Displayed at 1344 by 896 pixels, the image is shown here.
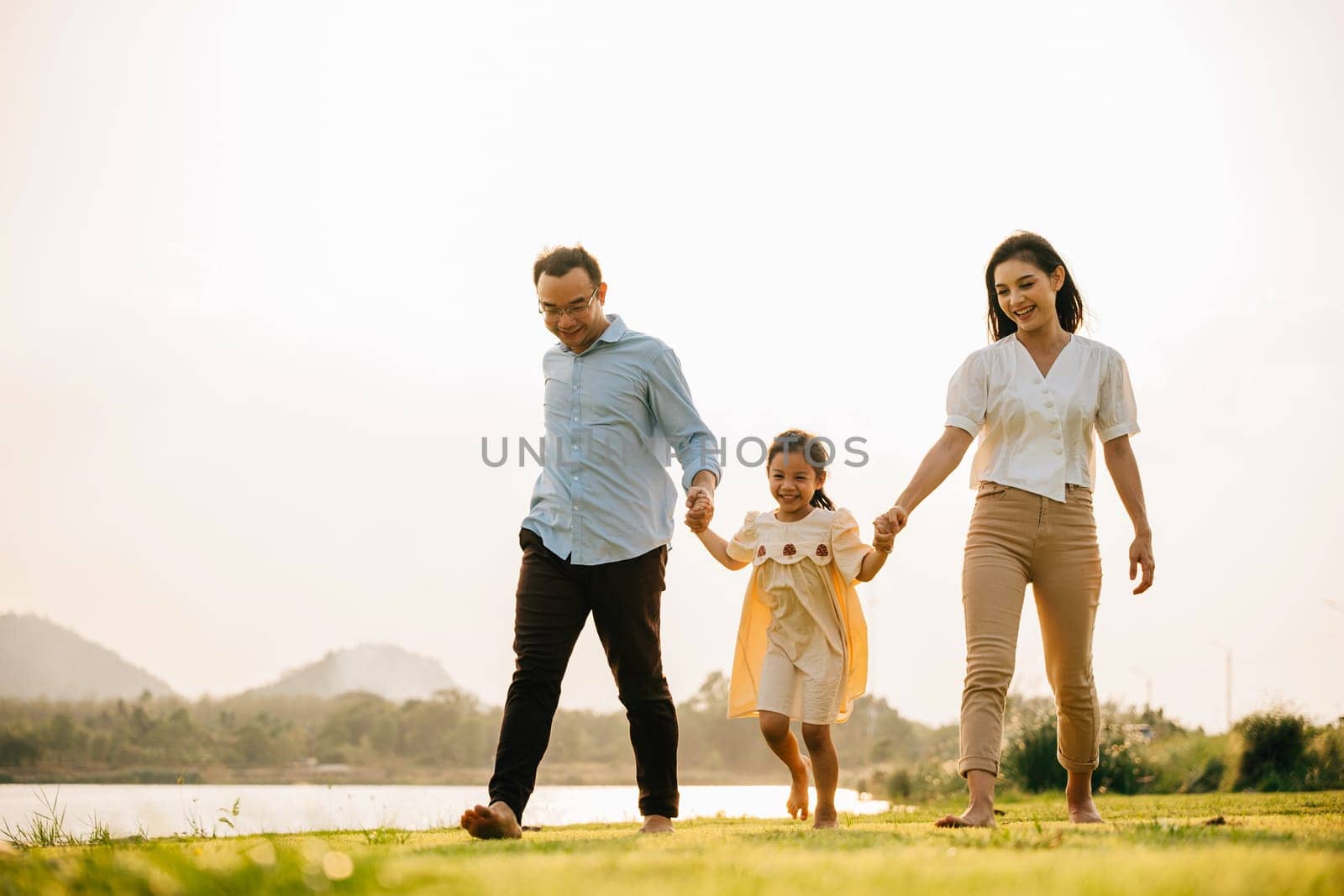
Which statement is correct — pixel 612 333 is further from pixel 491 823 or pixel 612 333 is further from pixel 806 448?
pixel 491 823

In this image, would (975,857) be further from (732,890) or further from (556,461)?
(556,461)

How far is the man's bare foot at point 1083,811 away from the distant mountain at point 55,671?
23.7 m

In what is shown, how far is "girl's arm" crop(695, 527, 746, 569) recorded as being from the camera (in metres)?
6.12

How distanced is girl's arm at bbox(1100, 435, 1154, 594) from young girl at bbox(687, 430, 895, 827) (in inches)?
42.4

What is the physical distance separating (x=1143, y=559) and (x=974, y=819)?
144 centimetres

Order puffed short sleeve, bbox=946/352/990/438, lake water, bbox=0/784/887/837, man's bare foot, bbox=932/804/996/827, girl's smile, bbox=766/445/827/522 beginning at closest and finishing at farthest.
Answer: man's bare foot, bbox=932/804/996/827 → puffed short sleeve, bbox=946/352/990/438 → lake water, bbox=0/784/887/837 → girl's smile, bbox=766/445/827/522

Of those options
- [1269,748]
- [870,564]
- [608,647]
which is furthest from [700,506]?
[1269,748]

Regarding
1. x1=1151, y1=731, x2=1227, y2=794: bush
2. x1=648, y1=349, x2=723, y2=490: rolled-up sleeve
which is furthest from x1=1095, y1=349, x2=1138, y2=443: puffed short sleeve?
x1=1151, y1=731, x2=1227, y2=794: bush

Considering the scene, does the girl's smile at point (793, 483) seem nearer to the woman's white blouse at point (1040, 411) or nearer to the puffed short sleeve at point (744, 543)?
the puffed short sleeve at point (744, 543)

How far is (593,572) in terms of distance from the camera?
5199mm

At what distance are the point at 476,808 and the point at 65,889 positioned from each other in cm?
198

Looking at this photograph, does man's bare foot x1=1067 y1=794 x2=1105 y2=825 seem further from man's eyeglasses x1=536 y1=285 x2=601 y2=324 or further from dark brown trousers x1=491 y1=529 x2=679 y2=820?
man's eyeglasses x1=536 y1=285 x2=601 y2=324

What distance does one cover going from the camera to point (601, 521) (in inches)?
206

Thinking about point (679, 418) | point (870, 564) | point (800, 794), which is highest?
point (679, 418)
